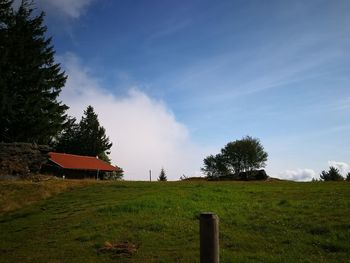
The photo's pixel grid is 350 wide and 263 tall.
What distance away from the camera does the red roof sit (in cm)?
5497

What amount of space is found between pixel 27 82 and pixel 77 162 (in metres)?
Result: 15.3

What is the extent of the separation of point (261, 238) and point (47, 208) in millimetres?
15463

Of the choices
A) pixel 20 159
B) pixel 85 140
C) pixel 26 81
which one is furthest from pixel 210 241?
pixel 85 140

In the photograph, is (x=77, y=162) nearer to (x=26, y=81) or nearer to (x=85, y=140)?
(x=26, y=81)

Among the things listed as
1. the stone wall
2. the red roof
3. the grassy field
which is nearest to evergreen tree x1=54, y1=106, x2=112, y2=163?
the red roof

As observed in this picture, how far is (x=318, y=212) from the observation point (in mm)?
17297

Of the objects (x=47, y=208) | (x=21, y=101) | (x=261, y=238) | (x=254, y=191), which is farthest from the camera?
(x=21, y=101)

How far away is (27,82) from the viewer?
4972 centimetres

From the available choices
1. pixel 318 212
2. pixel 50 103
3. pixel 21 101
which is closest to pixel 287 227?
pixel 318 212

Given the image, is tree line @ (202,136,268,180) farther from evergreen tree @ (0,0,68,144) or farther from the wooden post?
the wooden post

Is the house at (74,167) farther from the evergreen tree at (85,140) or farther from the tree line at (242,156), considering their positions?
the tree line at (242,156)

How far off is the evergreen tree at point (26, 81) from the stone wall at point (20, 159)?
854 cm

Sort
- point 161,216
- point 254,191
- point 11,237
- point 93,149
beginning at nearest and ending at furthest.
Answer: point 11,237 < point 161,216 < point 254,191 < point 93,149

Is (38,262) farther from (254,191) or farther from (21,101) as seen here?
(21,101)
